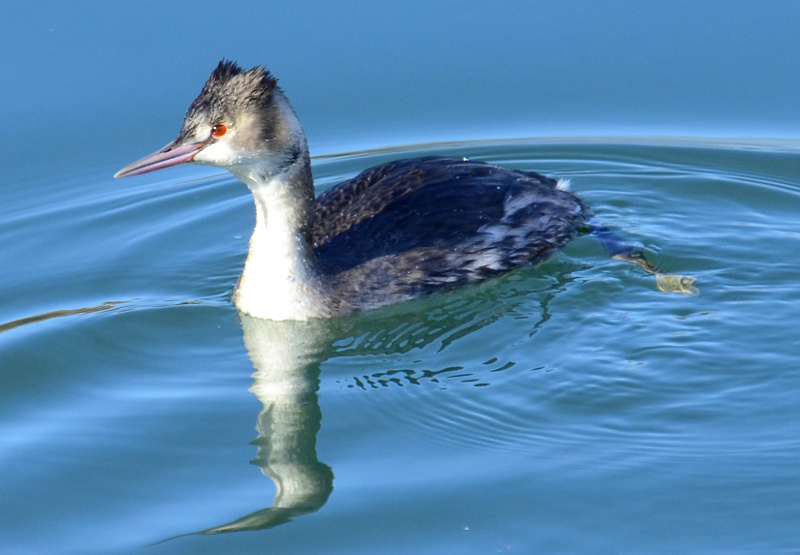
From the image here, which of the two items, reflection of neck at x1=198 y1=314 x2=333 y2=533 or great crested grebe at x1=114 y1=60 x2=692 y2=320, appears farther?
great crested grebe at x1=114 y1=60 x2=692 y2=320

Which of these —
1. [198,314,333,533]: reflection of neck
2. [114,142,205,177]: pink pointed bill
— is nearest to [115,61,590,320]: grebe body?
[114,142,205,177]: pink pointed bill

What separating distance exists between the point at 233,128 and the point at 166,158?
454 millimetres

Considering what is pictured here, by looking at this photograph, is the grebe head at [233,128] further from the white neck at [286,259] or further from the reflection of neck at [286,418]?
the reflection of neck at [286,418]

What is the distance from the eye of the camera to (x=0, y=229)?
33.3ft

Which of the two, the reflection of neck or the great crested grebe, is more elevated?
the great crested grebe

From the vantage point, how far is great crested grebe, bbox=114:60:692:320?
8.00 metres

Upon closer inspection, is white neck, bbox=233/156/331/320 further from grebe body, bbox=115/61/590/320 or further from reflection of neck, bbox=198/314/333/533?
reflection of neck, bbox=198/314/333/533

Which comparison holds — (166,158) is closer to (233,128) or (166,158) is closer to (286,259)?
(233,128)

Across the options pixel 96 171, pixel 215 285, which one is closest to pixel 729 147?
pixel 215 285

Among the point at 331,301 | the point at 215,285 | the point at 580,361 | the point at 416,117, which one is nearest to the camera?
the point at 580,361

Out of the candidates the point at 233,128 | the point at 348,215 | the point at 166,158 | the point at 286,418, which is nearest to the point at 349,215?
the point at 348,215

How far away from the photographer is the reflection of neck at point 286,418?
21.5 ft

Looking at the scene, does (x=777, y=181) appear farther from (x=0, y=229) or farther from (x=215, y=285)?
(x=0, y=229)

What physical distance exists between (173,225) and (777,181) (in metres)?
4.84
